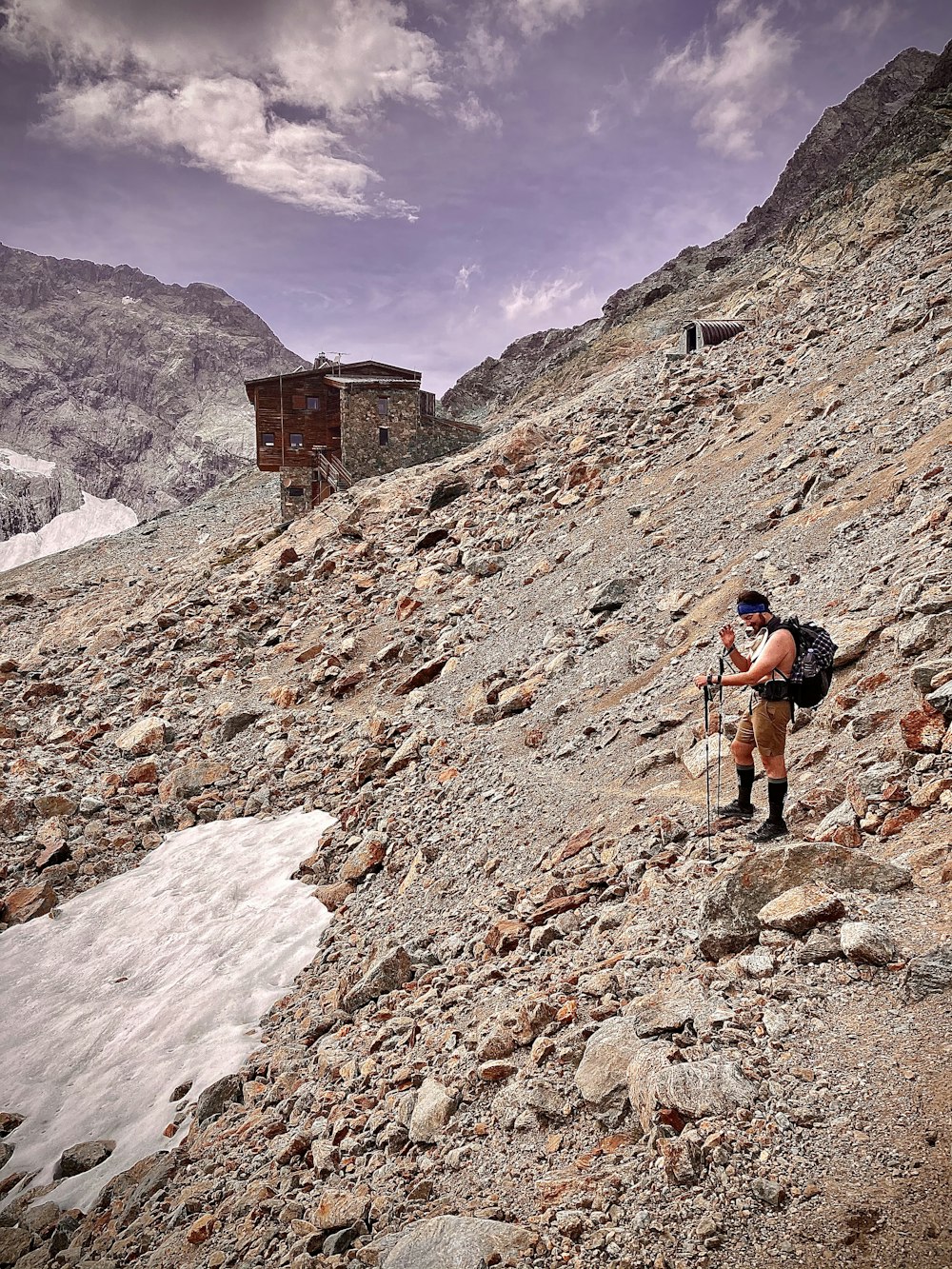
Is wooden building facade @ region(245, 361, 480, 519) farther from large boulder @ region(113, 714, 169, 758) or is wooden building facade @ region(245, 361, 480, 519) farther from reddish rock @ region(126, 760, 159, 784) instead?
reddish rock @ region(126, 760, 159, 784)

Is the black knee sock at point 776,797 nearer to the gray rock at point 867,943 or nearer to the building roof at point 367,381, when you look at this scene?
the gray rock at point 867,943

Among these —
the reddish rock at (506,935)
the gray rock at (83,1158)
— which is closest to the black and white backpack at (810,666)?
the reddish rock at (506,935)

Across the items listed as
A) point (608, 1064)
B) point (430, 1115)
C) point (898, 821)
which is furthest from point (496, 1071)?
point (898, 821)

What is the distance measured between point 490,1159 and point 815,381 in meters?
18.7

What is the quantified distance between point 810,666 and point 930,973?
269 centimetres

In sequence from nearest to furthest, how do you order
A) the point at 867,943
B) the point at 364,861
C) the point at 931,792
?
the point at 867,943 < the point at 931,792 < the point at 364,861

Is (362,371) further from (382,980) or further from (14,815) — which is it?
(382,980)

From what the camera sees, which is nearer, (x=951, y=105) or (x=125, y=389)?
(x=951, y=105)

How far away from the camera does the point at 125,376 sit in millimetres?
157500

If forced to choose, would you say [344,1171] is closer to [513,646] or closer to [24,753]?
[513,646]

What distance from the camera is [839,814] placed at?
5602 millimetres

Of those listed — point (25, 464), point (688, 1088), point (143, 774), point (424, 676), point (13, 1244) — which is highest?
point (25, 464)

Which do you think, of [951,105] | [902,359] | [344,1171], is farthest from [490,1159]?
[951,105]

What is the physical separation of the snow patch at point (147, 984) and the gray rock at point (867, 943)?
729cm
